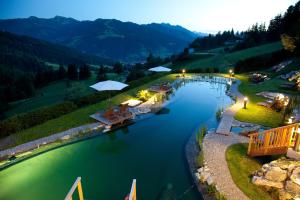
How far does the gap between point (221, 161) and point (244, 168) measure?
0.91 m

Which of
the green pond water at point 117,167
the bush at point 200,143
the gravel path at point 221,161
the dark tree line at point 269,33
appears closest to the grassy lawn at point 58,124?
the green pond water at point 117,167

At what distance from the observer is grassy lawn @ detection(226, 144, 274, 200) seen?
6.91 metres

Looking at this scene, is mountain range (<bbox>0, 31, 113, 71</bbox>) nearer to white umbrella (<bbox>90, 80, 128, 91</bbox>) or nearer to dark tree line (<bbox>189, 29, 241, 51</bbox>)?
dark tree line (<bbox>189, 29, 241, 51</bbox>)

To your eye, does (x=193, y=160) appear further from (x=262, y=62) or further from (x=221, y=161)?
(x=262, y=62)

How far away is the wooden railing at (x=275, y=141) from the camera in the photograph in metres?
7.75

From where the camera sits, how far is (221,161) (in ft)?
28.8

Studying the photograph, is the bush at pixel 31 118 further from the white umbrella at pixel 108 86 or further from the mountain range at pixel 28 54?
the mountain range at pixel 28 54

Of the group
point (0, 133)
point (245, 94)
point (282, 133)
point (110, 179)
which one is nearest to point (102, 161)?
point (110, 179)

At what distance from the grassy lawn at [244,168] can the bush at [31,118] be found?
432 inches

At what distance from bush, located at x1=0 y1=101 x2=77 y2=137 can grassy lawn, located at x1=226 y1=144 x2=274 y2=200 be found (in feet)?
36.0

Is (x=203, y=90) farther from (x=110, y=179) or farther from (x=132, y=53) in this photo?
(x=132, y=53)

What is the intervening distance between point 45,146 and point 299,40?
1147 inches

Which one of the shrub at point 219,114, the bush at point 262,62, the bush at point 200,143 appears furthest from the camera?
the bush at point 262,62

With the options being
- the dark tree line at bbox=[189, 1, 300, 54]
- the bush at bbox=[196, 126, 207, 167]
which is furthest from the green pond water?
the dark tree line at bbox=[189, 1, 300, 54]
